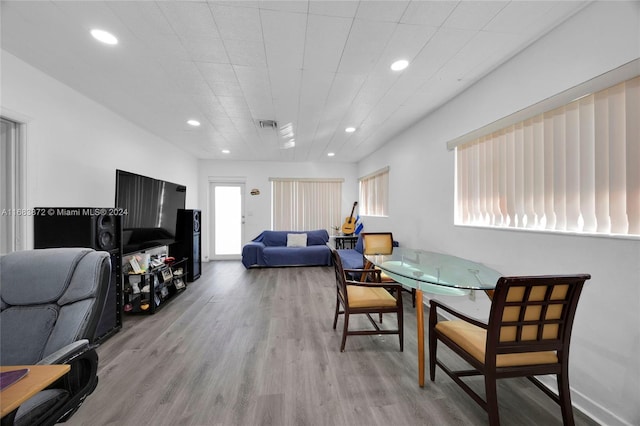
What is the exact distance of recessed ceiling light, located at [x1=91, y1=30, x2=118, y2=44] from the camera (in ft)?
5.60

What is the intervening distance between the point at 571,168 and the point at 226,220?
610 centimetres

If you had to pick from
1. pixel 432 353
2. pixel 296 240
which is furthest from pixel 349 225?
pixel 432 353

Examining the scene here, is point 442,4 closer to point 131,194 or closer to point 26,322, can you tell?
point 26,322

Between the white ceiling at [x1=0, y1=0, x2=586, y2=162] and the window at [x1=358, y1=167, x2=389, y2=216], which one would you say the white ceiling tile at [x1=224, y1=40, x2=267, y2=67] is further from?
the window at [x1=358, y1=167, x2=389, y2=216]

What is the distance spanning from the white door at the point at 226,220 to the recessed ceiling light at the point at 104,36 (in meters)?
4.32

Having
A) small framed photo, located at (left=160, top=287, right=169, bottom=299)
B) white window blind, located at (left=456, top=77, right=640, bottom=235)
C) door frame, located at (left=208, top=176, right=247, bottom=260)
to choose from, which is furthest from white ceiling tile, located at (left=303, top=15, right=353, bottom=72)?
door frame, located at (left=208, top=176, right=247, bottom=260)

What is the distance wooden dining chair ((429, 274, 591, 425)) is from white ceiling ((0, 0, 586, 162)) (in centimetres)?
174

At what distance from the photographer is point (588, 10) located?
1.47 meters

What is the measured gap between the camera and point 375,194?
527cm

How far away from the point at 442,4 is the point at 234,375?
2.97 m

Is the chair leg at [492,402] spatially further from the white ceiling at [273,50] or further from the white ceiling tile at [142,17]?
the white ceiling tile at [142,17]

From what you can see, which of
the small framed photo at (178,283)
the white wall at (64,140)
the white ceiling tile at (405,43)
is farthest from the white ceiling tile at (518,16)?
the small framed photo at (178,283)

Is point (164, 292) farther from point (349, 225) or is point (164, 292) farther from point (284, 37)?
point (349, 225)

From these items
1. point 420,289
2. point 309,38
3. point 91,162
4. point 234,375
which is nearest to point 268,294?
point 234,375
